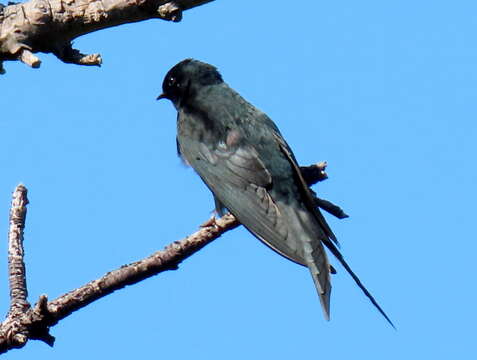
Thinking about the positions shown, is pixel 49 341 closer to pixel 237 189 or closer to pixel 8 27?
pixel 8 27

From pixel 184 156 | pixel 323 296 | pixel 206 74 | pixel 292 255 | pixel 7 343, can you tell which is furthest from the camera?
pixel 206 74

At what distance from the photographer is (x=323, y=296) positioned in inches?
229

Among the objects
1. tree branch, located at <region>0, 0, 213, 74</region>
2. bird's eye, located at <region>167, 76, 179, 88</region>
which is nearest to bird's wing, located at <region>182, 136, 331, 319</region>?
bird's eye, located at <region>167, 76, 179, 88</region>

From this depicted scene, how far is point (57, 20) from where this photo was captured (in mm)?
4348

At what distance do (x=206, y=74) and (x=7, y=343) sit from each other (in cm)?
495

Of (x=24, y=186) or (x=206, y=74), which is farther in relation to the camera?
(x=206, y=74)

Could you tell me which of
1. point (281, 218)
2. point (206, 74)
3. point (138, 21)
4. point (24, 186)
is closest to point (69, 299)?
point (24, 186)

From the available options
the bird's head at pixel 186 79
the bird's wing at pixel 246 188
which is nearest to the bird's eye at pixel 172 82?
the bird's head at pixel 186 79

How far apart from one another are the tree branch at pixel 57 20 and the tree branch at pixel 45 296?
2.47 ft

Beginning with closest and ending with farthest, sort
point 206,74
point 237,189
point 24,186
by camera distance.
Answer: point 24,186 < point 237,189 < point 206,74

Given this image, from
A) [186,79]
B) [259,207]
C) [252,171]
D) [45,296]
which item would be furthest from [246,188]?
[45,296]

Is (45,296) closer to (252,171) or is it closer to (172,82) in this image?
(252,171)

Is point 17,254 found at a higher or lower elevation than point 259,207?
lower

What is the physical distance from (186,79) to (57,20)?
4143 mm
